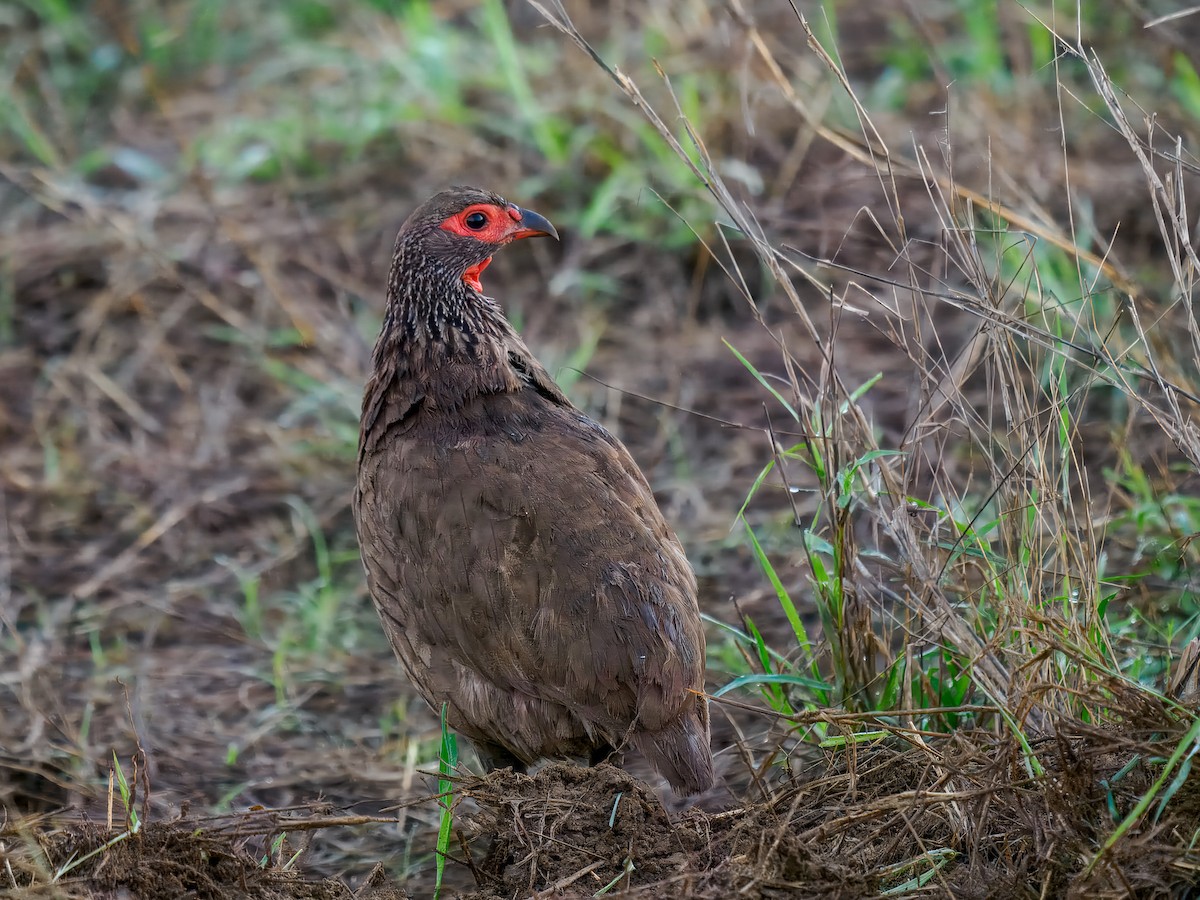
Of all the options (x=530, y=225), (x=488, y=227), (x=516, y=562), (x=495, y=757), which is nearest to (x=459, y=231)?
(x=488, y=227)

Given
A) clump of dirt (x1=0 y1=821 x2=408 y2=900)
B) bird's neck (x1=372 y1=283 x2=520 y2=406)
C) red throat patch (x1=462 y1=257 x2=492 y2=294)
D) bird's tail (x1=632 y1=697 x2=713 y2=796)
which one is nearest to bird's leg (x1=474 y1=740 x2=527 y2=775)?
bird's tail (x1=632 y1=697 x2=713 y2=796)

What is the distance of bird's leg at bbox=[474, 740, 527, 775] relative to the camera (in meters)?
3.72

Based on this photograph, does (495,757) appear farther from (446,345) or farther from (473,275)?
(473,275)

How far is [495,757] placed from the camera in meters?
3.73

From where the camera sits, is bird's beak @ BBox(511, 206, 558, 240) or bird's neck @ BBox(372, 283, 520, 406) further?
bird's beak @ BBox(511, 206, 558, 240)

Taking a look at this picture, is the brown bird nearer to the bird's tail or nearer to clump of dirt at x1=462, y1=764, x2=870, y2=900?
the bird's tail

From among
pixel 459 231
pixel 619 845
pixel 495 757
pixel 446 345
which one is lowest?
pixel 495 757

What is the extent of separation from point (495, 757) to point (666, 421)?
7.30 feet

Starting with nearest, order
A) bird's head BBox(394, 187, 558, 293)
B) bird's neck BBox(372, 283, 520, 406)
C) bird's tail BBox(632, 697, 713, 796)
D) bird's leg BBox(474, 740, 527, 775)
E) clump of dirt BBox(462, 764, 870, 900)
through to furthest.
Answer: clump of dirt BBox(462, 764, 870, 900) < bird's tail BBox(632, 697, 713, 796) < bird's leg BBox(474, 740, 527, 775) < bird's neck BBox(372, 283, 520, 406) < bird's head BBox(394, 187, 558, 293)

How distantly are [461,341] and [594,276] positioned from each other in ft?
8.09

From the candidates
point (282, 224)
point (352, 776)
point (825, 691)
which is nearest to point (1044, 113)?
point (282, 224)

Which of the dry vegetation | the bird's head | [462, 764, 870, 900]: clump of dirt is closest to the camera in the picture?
[462, 764, 870, 900]: clump of dirt

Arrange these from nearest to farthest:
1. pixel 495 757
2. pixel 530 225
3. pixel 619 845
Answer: pixel 619 845 < pixel 495 757 < pixel 530 225

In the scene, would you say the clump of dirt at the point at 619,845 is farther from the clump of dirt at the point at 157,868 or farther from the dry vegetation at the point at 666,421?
the clump of dirt at the point at 157,868
